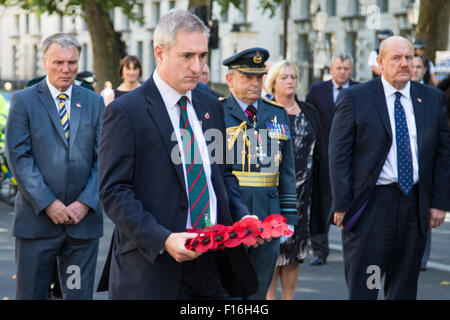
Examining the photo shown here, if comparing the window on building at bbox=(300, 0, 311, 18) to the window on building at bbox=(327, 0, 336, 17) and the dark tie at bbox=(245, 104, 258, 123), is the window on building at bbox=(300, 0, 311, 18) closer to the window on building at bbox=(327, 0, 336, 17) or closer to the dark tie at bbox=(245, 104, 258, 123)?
the window on building at bbox=(327, 0, 336, 17)

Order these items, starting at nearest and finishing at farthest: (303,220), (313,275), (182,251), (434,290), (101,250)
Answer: (182,251) < (303,220) < (434,290) < (313,275) < (101,250)

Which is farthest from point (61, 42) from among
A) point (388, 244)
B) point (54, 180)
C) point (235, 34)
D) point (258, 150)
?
point (235, 34)

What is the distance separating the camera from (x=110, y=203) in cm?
405

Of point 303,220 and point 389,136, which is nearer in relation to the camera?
point 389,136

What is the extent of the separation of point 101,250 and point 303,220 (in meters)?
3.59

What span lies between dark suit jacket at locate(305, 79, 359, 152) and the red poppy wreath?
23.0 ft

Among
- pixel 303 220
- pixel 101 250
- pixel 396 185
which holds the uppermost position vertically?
pixel 396 185

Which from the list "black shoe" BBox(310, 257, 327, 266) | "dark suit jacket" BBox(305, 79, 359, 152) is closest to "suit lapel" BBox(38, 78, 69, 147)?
"black shoe" BBox(310, 257, 327, 266)

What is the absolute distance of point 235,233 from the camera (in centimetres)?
384

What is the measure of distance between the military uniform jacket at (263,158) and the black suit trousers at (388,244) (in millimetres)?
542

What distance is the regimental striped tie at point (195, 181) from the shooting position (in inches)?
165

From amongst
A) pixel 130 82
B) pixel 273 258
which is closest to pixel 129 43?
pixel 130 82

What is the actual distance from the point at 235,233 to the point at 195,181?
0.45 meters

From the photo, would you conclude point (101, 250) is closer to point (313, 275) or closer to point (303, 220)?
point (313, 275)
